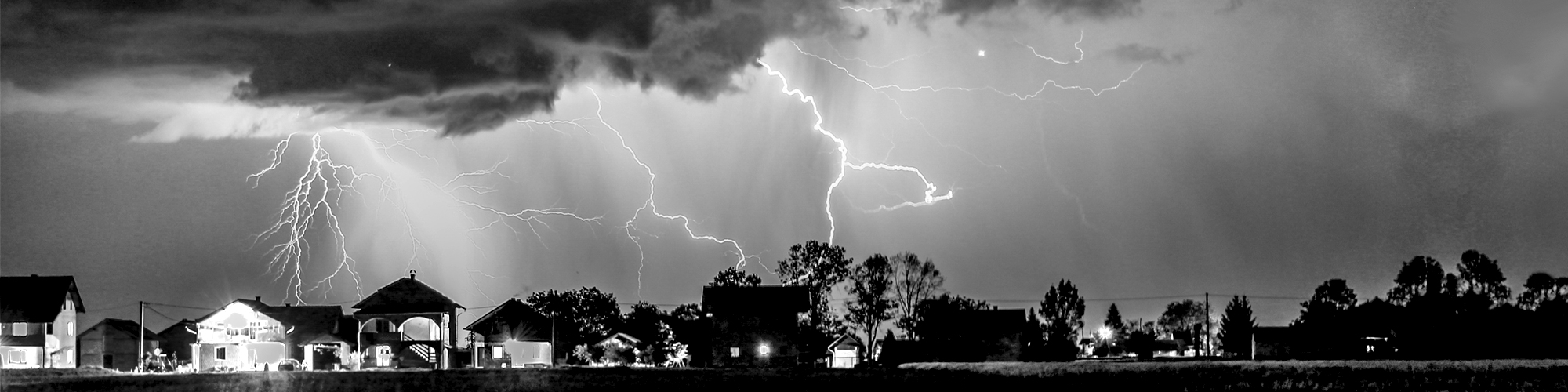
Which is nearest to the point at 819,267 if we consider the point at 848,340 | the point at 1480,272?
the point at 848,340

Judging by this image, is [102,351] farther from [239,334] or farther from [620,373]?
[620,373]

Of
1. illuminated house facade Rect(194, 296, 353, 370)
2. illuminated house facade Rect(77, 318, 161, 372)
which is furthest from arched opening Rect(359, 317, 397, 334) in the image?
illuminated house facade Rect(77, 318, 161, 372)

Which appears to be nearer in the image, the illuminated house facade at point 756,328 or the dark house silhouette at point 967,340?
the illuminated house facade at point 756,328

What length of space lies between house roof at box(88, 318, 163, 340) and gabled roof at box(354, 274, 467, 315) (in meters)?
15.9

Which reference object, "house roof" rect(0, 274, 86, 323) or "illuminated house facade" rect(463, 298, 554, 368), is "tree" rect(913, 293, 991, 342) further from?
"house roof" rect(0, 274, 86, 323)

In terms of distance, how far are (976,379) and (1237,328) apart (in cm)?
7663

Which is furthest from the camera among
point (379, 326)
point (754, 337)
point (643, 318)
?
point (643, 318)

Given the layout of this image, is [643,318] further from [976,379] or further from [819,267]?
[976,379]

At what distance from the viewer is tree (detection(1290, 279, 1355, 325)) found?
10475cm

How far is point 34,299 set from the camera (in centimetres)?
8106

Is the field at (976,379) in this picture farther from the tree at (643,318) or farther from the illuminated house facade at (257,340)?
the tree at (643,318)

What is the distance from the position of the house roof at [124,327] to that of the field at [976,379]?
3739 centimetres

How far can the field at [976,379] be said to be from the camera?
1641 inches

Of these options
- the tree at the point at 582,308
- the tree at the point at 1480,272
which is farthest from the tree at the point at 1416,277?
the tree at the point at 582,308
